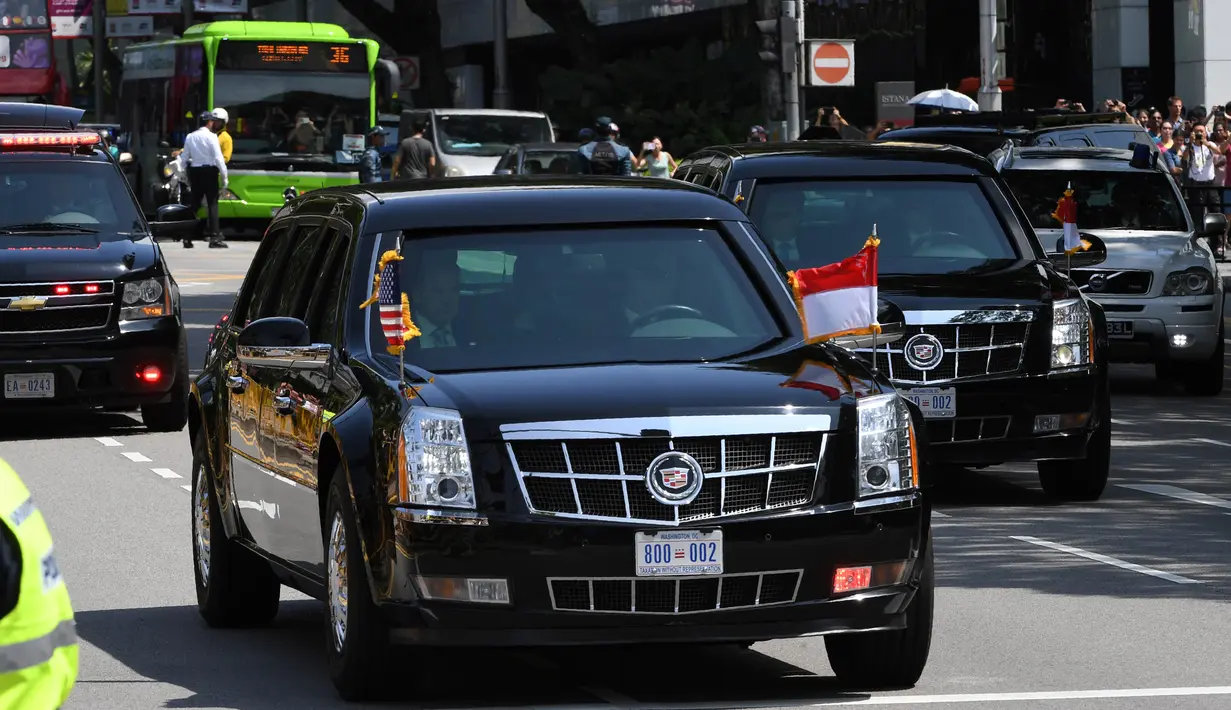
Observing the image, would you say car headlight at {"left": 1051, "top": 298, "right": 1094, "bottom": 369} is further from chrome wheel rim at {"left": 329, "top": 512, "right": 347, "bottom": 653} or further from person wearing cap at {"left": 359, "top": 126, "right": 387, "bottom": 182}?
person wearing cap at {"left": 359, "top": 126, "right": 387, "bottom": 182}

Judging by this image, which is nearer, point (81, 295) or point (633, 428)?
point (633, 428)

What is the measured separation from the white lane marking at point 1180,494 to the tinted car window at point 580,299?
534cm

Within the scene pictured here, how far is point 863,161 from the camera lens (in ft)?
45.9

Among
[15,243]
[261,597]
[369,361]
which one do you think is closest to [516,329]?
[369,361]

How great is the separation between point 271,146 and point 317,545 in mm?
33306

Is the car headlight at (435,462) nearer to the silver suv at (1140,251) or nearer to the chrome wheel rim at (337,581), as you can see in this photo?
the chrome wheel rim at (337,581)

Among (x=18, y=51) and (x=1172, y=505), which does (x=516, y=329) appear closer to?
(x=1172, y=505)

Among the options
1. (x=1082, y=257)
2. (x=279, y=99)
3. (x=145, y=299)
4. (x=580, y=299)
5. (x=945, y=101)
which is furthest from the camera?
(x=279, y=99)

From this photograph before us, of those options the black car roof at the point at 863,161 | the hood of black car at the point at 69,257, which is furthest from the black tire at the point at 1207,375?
the hood of black car at the point at 69,257

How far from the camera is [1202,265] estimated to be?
62.2 feet

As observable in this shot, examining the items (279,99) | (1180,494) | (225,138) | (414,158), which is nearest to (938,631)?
(1180,494)

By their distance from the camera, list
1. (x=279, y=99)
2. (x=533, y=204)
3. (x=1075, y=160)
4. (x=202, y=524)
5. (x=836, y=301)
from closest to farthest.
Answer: (x=533, y=204)
(x=836, y=301)
(x=202, y=524)
(x=1075, y=160)
(x=279, y=99)

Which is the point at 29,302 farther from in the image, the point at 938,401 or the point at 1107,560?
the point at 1107,560

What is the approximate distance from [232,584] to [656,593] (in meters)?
2.60
